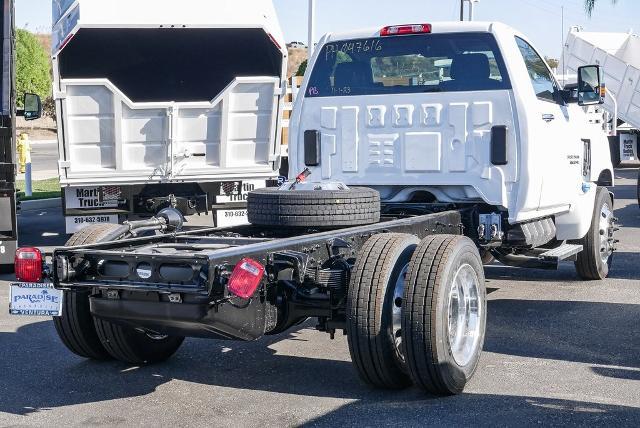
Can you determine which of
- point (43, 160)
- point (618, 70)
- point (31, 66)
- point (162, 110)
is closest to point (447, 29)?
point (162, 110)

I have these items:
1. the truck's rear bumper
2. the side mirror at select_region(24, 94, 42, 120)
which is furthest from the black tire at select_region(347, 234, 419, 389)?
the side mirror at select_region(24, 94, 42, 120)

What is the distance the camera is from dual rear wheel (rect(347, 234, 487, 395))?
553 centimetres

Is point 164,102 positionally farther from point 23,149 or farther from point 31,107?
point 23,149

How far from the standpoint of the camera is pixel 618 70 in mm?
24719

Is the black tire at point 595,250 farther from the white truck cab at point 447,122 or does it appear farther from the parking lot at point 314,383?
the parking lot at point 314,383

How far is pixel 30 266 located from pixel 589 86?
5.03 meters

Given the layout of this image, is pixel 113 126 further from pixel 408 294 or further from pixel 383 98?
pixel 408 294

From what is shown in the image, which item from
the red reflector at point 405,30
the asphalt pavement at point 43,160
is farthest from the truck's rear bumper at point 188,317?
the asphalt pavement at point 43,160

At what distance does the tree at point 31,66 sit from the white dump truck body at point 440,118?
4539 centimetres

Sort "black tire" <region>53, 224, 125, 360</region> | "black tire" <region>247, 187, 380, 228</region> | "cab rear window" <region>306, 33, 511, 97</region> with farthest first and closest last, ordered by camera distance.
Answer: "cab rear window" <region>306, 33, 511, 97</region>
"black tire" <region>247, 187, 380, 228</region>
"black tire" <region>53, 224, 125, 360</region>

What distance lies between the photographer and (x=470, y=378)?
6.01 m

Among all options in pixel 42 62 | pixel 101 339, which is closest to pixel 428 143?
pixel 101 339

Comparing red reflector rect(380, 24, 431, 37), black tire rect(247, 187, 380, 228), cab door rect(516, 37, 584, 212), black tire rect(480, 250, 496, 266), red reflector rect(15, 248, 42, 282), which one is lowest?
black tire rect(480, 250, 496, 266)

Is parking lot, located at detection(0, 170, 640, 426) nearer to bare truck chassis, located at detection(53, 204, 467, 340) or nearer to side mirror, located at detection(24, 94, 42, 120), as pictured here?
bare truck chassis, located at detection(53, 204, 467, 340)
